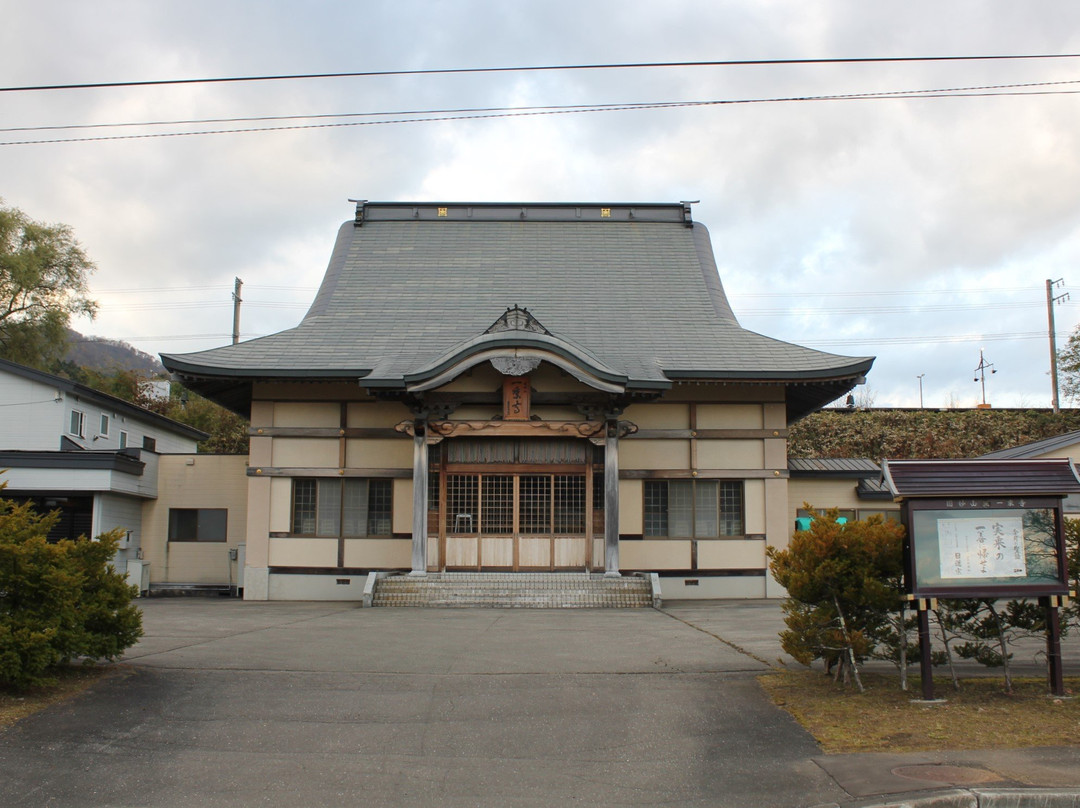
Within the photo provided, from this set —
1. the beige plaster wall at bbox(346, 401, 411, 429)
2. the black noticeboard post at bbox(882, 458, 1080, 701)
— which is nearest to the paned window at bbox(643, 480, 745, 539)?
the beige plaster wall at bbox(346, 401, 411, 429)

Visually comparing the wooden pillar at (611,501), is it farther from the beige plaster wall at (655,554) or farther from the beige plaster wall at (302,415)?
the beige plaster wall at (302,415)

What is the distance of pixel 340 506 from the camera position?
1952 cm

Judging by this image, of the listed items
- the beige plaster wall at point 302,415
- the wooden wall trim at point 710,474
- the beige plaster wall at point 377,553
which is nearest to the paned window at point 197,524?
the beige plaster wall at point 302,415

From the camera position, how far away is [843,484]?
72.0 feet

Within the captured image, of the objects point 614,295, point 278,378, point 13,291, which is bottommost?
point 278,378

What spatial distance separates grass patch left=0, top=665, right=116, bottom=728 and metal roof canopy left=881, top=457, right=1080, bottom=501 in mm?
7620

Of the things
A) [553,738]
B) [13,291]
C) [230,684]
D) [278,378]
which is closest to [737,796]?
[553,738]

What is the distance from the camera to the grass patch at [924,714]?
694 centimetres

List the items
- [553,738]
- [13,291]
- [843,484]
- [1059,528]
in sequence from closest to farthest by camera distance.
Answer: [553,738] → [1059,528] → [843,484] → [13,291]

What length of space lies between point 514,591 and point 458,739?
10093mm

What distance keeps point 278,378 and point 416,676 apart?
1089cm

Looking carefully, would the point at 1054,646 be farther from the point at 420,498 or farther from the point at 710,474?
the point at 420,498

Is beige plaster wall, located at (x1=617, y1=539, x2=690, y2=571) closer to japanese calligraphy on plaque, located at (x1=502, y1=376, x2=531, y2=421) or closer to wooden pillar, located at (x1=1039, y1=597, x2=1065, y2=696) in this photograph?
japanese calligraphy on plaque, located at (x1=502, y1=376, x2=531, y2=421)

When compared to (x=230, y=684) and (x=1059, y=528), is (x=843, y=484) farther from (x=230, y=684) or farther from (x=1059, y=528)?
(x=230, y=684)
